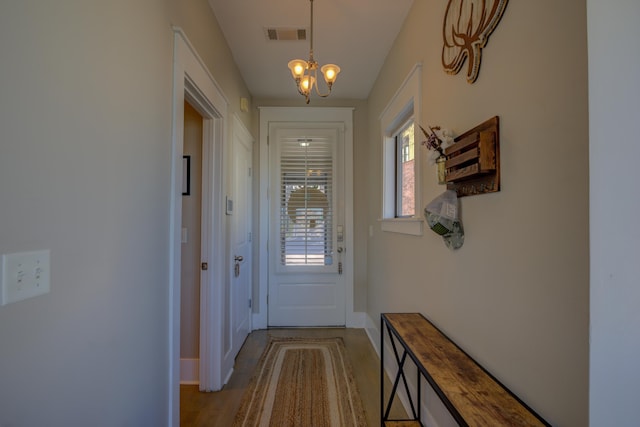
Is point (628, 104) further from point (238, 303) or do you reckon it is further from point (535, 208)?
point (238, 303)

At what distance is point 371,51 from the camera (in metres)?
2.55

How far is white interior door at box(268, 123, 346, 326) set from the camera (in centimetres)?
346

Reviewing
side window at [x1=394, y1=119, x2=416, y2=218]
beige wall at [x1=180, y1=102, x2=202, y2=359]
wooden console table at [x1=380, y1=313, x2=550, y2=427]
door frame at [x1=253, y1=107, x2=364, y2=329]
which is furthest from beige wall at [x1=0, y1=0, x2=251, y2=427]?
door frame at [x1=253, y1=107, x2=364, y2=329]

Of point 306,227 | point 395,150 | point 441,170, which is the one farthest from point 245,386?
point 395,150

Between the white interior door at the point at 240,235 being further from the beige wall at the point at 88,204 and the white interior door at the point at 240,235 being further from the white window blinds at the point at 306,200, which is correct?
the beige wall at the point at 88,204

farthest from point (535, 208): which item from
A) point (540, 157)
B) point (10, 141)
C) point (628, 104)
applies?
point (10, 141)

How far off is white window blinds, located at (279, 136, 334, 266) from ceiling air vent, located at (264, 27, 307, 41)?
1260mm

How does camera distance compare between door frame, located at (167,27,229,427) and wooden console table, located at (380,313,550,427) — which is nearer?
wooden console table, located at (380,313,550,427)

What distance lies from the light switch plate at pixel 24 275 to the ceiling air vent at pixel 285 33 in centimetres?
216

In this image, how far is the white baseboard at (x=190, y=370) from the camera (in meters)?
2.31

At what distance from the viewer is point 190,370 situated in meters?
2.32

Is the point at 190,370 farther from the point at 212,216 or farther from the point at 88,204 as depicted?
the point at 88,204

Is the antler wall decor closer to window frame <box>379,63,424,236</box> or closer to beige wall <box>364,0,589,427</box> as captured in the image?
beige wall <box>364,0,589,427</box>

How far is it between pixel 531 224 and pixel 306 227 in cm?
270
